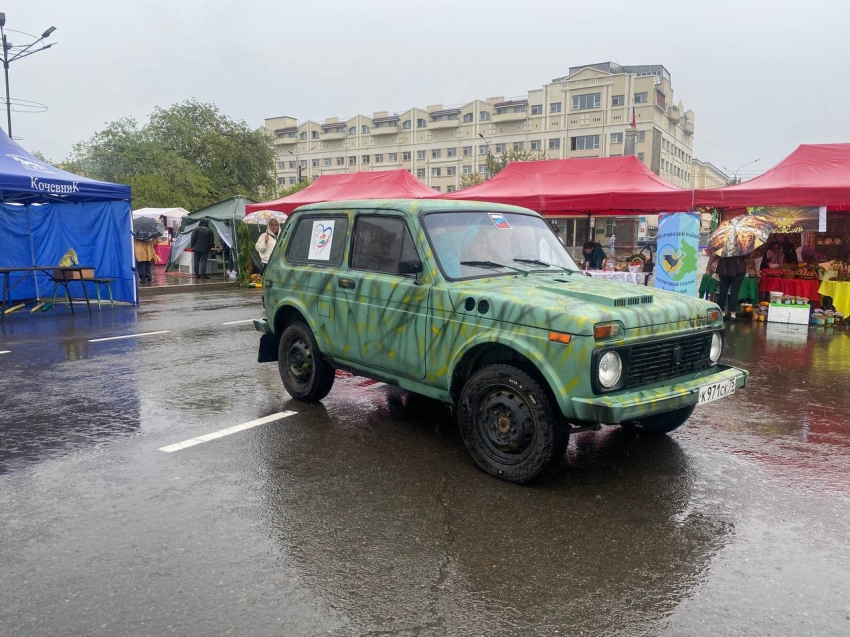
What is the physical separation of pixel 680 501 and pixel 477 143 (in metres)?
96.9

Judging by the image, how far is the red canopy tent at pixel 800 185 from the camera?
1195cm

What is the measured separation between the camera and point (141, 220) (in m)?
24.1

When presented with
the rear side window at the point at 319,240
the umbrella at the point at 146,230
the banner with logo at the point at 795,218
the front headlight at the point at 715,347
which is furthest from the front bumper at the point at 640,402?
the umbrella at the point at 146,230

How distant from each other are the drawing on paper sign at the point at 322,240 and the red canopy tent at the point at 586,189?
9.22 meters

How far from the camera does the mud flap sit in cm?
666

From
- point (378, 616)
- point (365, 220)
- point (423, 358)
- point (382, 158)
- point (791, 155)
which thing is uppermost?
point (382, 158)

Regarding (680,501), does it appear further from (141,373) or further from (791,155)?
(791,155)

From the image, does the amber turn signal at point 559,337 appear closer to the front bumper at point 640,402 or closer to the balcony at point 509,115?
the front bumper at point 640,402

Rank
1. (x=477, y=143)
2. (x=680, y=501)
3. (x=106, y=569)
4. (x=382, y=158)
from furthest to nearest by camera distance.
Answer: (x=382, y=158)
(x=477, y=143)
(x=680, y=501)
(x=106, y=569)

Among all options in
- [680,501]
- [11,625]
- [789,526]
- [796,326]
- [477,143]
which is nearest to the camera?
[11,625]

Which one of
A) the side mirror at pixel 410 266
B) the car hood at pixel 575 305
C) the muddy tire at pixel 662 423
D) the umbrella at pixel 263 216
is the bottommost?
the muddy tire at pixel 662 423

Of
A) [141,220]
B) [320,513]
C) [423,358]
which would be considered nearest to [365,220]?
[423,358]

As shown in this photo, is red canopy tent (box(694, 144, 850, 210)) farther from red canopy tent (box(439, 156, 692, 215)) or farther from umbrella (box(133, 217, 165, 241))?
umbrella (box(133, 217, 165, 241))

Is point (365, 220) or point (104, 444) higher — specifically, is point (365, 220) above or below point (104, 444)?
above
